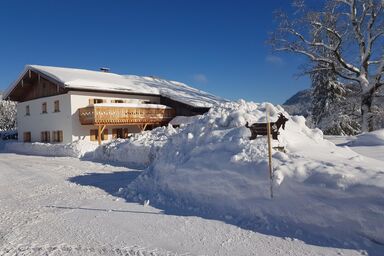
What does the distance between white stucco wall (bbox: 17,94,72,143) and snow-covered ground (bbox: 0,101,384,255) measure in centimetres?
1350

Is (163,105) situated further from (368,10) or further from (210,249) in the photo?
(210,249)

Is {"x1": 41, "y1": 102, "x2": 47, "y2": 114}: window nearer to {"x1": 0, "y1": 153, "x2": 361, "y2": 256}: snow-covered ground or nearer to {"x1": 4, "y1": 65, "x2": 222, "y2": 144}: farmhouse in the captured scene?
{"x1": 4, "y1": 65, "x2": 222, "y2": 144}: farmhouse

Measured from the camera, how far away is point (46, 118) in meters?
26.6

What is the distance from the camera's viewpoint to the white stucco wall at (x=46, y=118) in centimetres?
2417

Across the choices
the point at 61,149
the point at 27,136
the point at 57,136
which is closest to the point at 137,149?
the point at 61,149

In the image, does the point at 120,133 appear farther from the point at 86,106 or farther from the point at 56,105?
the point at 56,105

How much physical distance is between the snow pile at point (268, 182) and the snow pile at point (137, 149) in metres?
6.33

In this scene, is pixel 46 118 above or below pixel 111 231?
above

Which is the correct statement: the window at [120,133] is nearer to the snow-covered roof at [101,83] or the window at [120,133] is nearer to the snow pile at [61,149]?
the snow-covered roof at [101,83]

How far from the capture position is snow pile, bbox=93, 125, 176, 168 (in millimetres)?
17028

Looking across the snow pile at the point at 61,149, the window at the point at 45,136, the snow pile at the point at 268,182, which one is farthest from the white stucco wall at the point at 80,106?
the snow pile at the point at 268,182

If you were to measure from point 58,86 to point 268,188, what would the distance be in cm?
2130

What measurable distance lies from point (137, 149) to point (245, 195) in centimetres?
1150

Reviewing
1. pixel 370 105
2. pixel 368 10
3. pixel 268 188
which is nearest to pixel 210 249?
pixel 268 188
